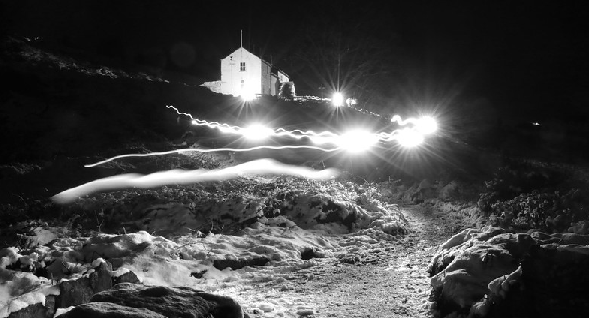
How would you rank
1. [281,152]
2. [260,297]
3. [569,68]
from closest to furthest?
[260,297]
[281,152]
[569,68]

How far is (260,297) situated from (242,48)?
40.3 m

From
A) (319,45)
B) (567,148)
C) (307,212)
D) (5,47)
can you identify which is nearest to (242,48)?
(319,45)

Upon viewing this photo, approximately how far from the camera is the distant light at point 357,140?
2505cm

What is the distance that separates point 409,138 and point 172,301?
24233 mm

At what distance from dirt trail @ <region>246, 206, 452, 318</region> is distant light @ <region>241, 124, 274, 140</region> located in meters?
15.7

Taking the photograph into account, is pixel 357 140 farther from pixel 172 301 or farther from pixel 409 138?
pixel 172 301

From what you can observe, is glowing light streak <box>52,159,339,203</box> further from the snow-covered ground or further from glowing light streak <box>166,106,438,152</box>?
glowing light streak <box>166,106,438,152</box>

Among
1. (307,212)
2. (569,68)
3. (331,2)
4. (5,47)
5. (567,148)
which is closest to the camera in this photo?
(307,212)

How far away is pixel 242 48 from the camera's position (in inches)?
1761

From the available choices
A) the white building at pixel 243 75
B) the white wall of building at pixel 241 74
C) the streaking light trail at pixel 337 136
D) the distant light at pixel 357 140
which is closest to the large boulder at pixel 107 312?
the streaking light trail at pixel 337 136

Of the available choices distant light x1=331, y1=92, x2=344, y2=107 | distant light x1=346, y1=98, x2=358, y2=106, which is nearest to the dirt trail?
distant light x1=331, y1=92, x2=344, y2=107

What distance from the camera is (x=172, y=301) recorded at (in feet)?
15.5

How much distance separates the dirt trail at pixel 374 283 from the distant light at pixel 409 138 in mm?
14536

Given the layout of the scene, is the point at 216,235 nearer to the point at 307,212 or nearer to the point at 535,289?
the point at 307,212
